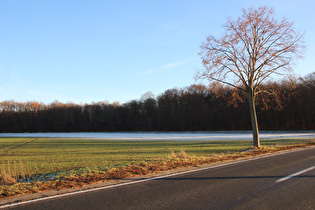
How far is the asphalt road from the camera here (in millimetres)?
4934

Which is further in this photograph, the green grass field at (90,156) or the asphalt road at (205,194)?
the green grass field at (90,156)

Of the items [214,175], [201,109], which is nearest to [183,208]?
[214,175]

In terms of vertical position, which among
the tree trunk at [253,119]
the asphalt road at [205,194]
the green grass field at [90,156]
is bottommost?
the green grass field at [90,156]

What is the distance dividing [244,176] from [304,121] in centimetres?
6355

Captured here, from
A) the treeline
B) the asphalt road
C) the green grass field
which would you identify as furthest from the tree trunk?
the treeline

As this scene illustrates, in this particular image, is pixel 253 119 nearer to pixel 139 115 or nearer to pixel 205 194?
pixel 205 194

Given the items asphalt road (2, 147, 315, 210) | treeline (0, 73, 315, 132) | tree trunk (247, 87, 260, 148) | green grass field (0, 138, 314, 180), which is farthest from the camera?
treeline (0, 73, 315, 132)

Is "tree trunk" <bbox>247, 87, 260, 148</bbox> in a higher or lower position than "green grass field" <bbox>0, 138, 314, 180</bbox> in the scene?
higher

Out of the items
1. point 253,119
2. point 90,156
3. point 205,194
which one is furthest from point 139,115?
point 205,194

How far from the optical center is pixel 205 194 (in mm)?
5699

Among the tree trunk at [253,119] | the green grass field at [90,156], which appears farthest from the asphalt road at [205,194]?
the tree trunk at [253,119]

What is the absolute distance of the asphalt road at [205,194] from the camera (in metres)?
4.93

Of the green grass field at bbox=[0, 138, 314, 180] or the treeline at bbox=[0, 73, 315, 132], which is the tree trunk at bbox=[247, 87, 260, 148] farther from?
the treeline at bbox=[0, 73, 315, 132]

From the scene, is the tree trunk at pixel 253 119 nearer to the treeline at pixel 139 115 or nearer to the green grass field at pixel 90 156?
the green grass field at pixel 90 156
